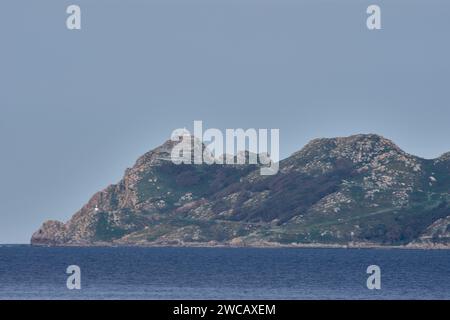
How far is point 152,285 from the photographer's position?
179125 millimetres

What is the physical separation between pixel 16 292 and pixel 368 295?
5177 cm
